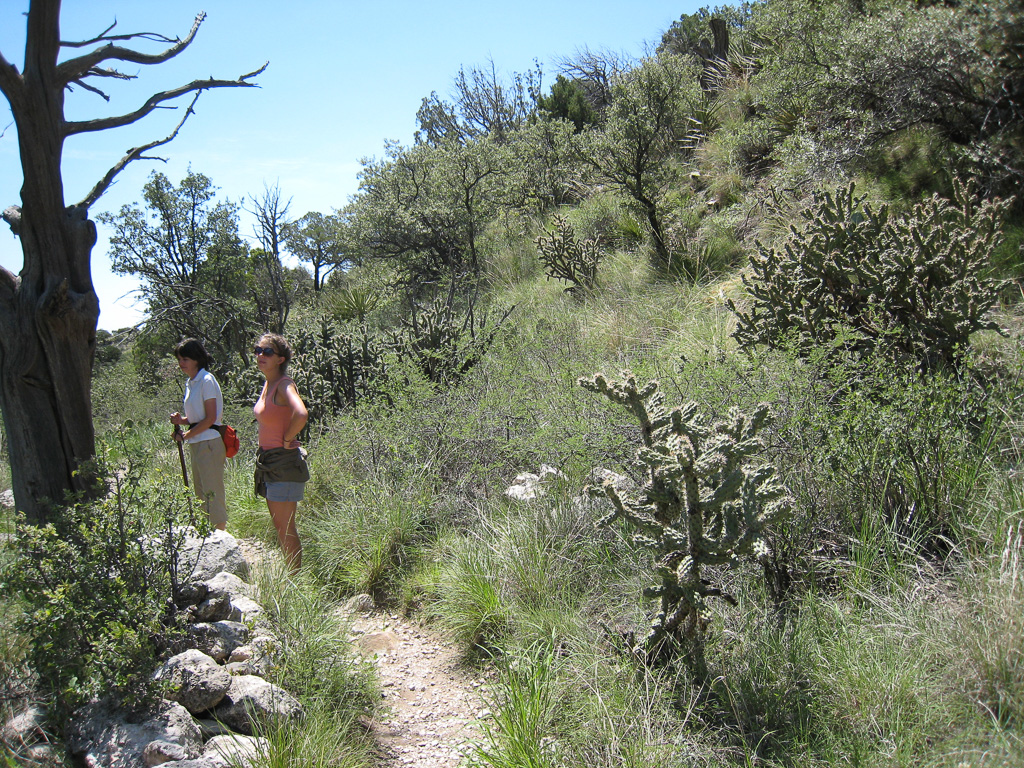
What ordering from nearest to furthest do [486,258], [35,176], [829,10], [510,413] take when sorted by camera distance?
1. [35,176]
2. [510,413]
3. [829,10]
4. [486,258]

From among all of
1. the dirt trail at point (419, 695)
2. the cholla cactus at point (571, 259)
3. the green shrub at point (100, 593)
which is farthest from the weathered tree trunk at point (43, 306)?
the cholla cactus at point (571, 259)

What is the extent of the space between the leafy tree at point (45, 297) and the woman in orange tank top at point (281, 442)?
126cm

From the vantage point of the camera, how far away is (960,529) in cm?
340

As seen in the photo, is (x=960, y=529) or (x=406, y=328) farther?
(x=406, y=328)

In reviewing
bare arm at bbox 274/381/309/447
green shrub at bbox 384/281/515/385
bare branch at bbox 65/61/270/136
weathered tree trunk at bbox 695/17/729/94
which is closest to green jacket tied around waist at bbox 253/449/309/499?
bare arm at bbox 274/381/309/447

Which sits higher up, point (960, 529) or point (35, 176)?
point (35, 176)

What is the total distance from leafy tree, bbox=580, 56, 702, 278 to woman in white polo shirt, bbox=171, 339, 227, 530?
296 inches

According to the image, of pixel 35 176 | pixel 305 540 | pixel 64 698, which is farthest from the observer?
pixel 305 540

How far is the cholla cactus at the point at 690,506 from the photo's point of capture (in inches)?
111

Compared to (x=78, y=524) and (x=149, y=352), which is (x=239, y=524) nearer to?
(x=78, y=524)

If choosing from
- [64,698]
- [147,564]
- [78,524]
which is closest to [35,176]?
[78,524]

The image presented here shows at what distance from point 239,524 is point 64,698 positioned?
146 inches

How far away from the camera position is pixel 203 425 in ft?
17.7

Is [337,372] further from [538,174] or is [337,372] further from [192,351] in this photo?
[538,174]
